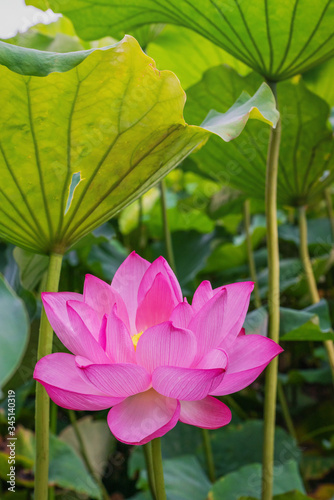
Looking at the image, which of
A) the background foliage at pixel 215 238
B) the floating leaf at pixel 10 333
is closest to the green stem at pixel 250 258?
the background foliage at pixel 215 238

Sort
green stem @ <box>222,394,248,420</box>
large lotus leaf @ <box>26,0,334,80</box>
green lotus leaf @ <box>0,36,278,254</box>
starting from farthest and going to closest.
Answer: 1. green stem @ <box>222,394,248,420</box>
2. large lotus leaf @ <box>26,0,334,80</box>
3. green lotus leaf @ <box>0,36,278,254</box>

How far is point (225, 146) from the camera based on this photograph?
704 mm

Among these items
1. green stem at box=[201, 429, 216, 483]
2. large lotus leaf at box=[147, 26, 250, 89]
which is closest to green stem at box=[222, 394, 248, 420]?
green stem at box=[201, 429, 216, 483]

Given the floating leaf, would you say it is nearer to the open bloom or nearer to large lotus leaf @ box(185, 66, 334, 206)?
the open bloom

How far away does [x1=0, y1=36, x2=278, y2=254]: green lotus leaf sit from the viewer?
0.38 metres

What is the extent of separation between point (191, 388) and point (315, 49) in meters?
0.41

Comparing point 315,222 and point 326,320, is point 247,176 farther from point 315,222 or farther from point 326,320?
point 315,222

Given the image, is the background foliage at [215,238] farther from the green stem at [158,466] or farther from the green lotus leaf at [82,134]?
the green stem at [158,466]

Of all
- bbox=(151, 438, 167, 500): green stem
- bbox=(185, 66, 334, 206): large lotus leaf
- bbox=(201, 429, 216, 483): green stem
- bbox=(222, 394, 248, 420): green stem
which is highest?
bbox=(185, 66, 334, 206): large lotus leaf

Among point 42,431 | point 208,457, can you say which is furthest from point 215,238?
point 42,431

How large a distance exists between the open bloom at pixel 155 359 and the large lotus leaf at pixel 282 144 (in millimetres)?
360

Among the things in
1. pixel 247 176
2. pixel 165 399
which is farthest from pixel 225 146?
pixel 165 399

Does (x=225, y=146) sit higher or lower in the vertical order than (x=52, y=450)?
higher

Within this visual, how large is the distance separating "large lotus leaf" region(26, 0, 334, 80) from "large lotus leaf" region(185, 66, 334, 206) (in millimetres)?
102
